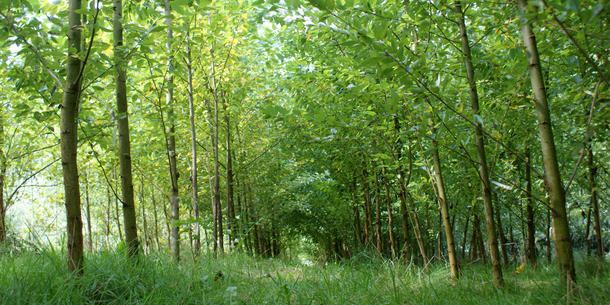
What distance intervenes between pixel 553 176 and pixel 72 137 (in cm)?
271

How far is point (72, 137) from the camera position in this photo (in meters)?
2.26

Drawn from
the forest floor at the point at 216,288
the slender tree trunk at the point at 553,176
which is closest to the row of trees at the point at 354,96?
the slender tree trunk at the point at 553,176

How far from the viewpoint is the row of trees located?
80.9 inches

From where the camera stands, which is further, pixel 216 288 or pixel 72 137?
pixel 216 288

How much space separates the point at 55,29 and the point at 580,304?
3.46 metres

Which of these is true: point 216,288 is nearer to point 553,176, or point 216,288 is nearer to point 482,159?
point 482,159

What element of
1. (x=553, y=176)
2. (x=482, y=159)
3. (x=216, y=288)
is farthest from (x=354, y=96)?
(x=216, y=288)

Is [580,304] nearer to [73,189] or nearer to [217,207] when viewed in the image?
[73,189]

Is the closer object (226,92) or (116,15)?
(116,15)

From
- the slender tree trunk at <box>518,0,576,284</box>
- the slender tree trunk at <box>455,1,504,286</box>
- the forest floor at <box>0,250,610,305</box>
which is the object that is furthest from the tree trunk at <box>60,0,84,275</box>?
the slender tree trunk at <box>518,0,576,284</box>

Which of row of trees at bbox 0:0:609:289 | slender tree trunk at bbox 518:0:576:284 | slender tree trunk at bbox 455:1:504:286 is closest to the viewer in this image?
slender tree trunk at bbox 518:0:576:284

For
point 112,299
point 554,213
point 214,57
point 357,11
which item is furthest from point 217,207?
point 554,213

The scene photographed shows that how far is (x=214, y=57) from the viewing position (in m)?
5.42

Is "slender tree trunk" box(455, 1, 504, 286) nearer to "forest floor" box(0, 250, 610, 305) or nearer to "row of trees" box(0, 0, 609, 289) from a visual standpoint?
"row of trees" box(0, 0, 609, 289)
